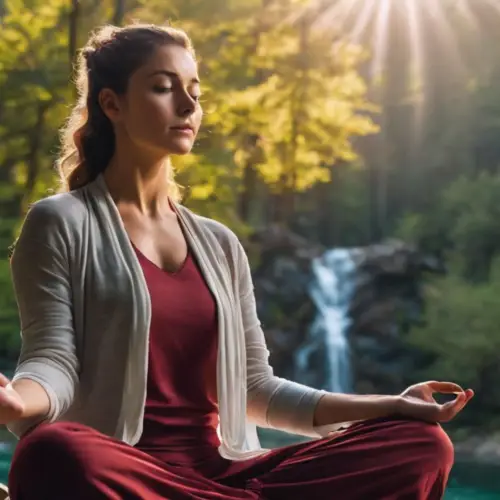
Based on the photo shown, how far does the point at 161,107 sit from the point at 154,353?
9.3 inches

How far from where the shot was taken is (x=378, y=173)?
455cm

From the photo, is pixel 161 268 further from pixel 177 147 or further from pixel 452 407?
pixel 452 407

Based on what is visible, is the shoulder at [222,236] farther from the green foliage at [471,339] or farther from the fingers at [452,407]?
the green foliage at [471,339]

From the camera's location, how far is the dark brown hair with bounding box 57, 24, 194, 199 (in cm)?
91

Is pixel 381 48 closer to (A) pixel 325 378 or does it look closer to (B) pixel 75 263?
(A) pixel 325 378

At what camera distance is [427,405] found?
831 millimetres

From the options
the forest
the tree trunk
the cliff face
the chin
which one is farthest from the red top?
the cliff face

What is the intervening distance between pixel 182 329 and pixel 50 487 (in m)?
0.23

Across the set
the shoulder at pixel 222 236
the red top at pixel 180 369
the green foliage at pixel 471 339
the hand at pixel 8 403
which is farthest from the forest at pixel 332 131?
the hand at pixel 8 403

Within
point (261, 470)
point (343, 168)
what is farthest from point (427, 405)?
point (343, 168)

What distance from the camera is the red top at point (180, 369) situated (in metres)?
0.86

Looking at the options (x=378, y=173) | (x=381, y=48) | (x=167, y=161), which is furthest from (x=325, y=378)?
(x=167, y=161)

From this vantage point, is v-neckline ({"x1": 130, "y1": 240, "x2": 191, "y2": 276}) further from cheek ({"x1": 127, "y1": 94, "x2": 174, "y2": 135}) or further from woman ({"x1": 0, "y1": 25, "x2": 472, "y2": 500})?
cheek ({"x1": 127, "y1": 94, "x2": 174, "y2": 135})

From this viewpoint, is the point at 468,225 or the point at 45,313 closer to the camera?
the point at 45,313
